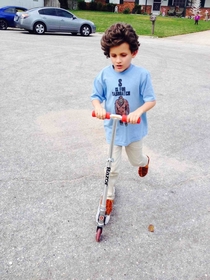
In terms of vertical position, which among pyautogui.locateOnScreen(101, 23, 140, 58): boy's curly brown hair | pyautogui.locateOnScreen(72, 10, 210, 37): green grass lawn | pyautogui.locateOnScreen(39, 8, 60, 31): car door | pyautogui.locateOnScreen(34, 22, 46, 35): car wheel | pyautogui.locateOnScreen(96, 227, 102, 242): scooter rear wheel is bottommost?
pyautogui.locateOnScreen(72, 10, 210, 37): green grass lawn

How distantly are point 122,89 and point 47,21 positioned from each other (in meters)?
16.4

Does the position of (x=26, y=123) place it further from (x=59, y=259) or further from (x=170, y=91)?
(x=170, y=91)

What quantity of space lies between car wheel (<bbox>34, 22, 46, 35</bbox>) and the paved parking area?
11705mm

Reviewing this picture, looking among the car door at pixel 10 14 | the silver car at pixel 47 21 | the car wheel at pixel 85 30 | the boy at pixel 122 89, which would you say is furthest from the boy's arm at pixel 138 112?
the car door at pixel 10 14

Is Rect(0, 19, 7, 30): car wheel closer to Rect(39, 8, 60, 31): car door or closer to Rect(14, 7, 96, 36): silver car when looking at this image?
Rect(14, 7, 96, 36): silver car

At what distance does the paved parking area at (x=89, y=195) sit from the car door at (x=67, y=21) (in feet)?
39.8

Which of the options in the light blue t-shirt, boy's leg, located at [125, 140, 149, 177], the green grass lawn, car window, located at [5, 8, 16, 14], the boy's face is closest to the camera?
the boy's face

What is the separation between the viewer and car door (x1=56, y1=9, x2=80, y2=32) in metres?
17.7

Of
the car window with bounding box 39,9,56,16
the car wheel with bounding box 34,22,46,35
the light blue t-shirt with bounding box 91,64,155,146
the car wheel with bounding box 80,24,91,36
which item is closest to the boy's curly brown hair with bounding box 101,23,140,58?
the light blue t-shirt with bounding box 91,64,155,146

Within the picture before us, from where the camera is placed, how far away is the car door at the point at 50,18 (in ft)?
56.8

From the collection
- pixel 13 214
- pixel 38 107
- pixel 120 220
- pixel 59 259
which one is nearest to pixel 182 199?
pixel 120 220

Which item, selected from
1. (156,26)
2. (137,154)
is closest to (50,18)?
(156,26)

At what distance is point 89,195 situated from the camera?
335 centimetres

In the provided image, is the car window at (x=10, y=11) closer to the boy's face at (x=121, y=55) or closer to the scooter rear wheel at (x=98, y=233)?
the boy's face at (x=121, y=55)
